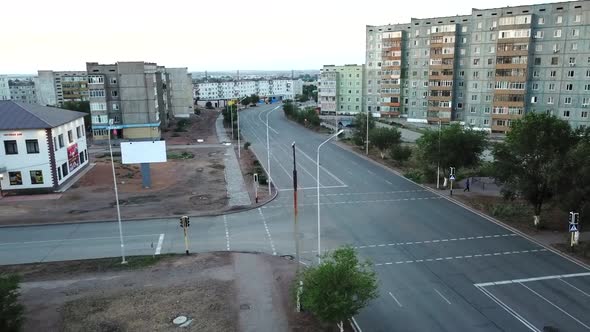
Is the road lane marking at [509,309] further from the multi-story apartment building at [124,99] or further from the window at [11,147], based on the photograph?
the multi-story apartment building at [124,99]

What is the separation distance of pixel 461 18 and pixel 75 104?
9724 cm

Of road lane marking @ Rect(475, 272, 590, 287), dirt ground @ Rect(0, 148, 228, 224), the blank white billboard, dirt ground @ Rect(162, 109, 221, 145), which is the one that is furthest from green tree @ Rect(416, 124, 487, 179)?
dirt ground @ Rect(162, 109, 221, 145)

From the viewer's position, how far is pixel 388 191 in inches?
1823

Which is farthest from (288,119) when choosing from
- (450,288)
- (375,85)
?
(450,288)

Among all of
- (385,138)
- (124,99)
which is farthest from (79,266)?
(124,99)

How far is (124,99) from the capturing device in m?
89.3

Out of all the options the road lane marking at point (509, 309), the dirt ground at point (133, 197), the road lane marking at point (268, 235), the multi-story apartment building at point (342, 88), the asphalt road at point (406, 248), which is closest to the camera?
the road lane marking at point (509, 309)

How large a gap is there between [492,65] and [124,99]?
7413 cm

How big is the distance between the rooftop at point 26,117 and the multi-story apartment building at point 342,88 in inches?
3254

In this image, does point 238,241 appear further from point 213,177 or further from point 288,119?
point 288,119

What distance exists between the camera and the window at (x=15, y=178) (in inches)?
1890

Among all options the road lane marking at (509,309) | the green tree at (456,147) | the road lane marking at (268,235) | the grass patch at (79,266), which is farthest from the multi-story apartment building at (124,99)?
the road lane marking at (509,309)

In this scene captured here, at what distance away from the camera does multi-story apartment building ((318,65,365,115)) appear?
125812mm

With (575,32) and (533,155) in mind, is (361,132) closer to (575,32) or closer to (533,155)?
(533,155)
